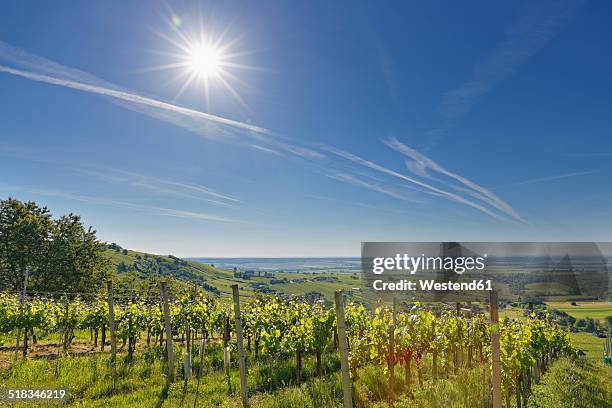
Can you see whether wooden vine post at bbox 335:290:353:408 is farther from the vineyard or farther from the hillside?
the hillside

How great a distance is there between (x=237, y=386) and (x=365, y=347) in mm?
3679

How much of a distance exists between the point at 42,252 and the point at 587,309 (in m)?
89.9

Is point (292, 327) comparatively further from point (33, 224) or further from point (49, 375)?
point (33, 224)

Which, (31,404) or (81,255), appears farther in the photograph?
(81,255)

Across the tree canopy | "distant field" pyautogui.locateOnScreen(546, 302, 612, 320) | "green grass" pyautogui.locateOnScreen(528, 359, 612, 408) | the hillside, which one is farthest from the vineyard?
the hillside

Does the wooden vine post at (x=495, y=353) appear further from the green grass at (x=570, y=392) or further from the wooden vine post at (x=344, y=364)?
the green grass at (x=570, y=392)

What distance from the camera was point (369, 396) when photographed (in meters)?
8.77

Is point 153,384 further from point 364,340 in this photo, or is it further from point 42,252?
point 42,252

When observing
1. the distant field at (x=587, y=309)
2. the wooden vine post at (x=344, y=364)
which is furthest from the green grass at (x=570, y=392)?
the distant field at (x=587, y=309)

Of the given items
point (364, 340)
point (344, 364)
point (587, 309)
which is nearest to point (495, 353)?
point (344, 364)

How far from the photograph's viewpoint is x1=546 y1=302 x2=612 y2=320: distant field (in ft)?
202

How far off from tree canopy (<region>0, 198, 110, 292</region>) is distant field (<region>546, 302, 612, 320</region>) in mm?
69694

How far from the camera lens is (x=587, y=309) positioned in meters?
68.5

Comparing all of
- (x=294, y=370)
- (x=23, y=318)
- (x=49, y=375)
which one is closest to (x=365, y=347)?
(x=294, y=370)
